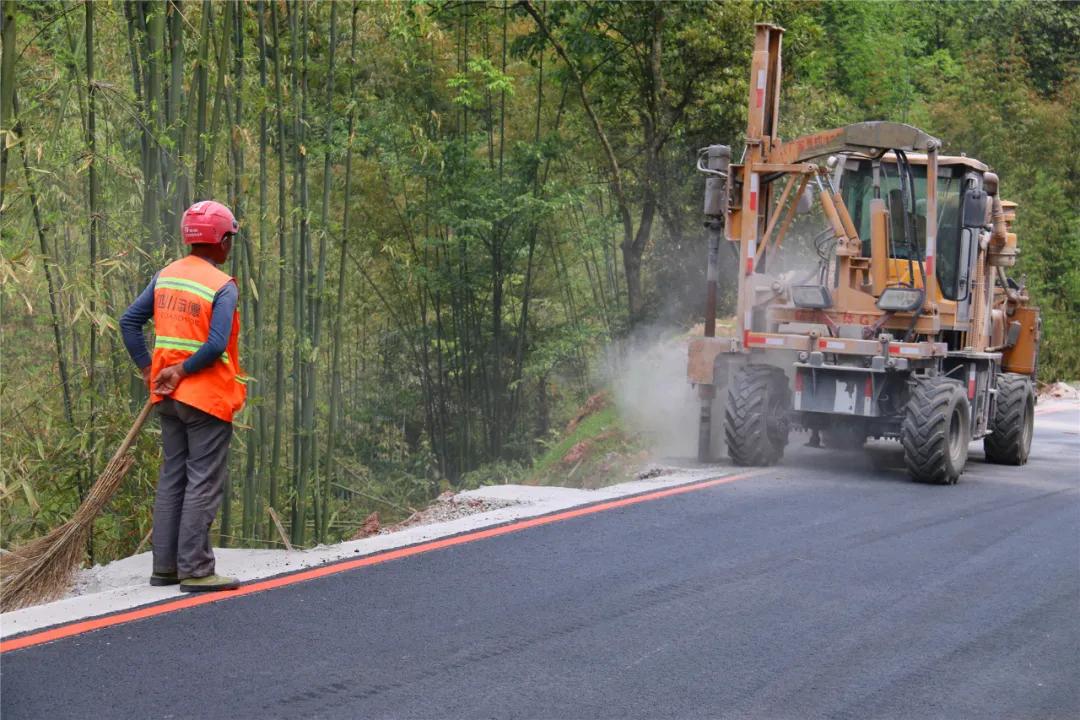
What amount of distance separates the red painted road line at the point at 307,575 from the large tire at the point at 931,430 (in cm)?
223

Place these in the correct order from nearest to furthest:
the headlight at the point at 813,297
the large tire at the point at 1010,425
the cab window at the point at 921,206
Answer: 1. the headlight at the point at 813,297
2. the cab window at the point at 921,206
3. the large tire at the point at 1010,425

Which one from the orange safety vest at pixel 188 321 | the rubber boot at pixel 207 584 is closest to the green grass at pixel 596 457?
the rubber boot at pixel 207 584

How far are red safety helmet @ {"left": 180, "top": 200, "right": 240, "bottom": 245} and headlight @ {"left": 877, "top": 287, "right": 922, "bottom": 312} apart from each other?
6.64 metres

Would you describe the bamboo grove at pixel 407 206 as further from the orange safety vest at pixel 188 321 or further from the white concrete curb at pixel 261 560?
the orange safety vest at pixel 188 321

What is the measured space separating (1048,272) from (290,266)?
2045cm

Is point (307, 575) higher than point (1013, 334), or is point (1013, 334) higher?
point (1013, 334)

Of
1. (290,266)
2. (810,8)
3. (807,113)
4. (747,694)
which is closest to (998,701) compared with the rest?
(747,694)

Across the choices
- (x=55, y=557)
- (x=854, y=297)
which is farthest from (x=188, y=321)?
(x=854, y=297)

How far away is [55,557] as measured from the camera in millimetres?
6008

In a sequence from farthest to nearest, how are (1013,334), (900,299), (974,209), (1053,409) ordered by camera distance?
(1053,409) → (1013,334) → (900,299) → (974,209)

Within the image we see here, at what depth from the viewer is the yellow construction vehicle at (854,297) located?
35.1ft

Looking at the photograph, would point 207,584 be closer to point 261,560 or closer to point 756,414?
point 261,560

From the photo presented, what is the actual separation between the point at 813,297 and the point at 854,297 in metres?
0.38

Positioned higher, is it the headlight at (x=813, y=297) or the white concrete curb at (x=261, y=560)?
the headlight at (x=813, y=297)
